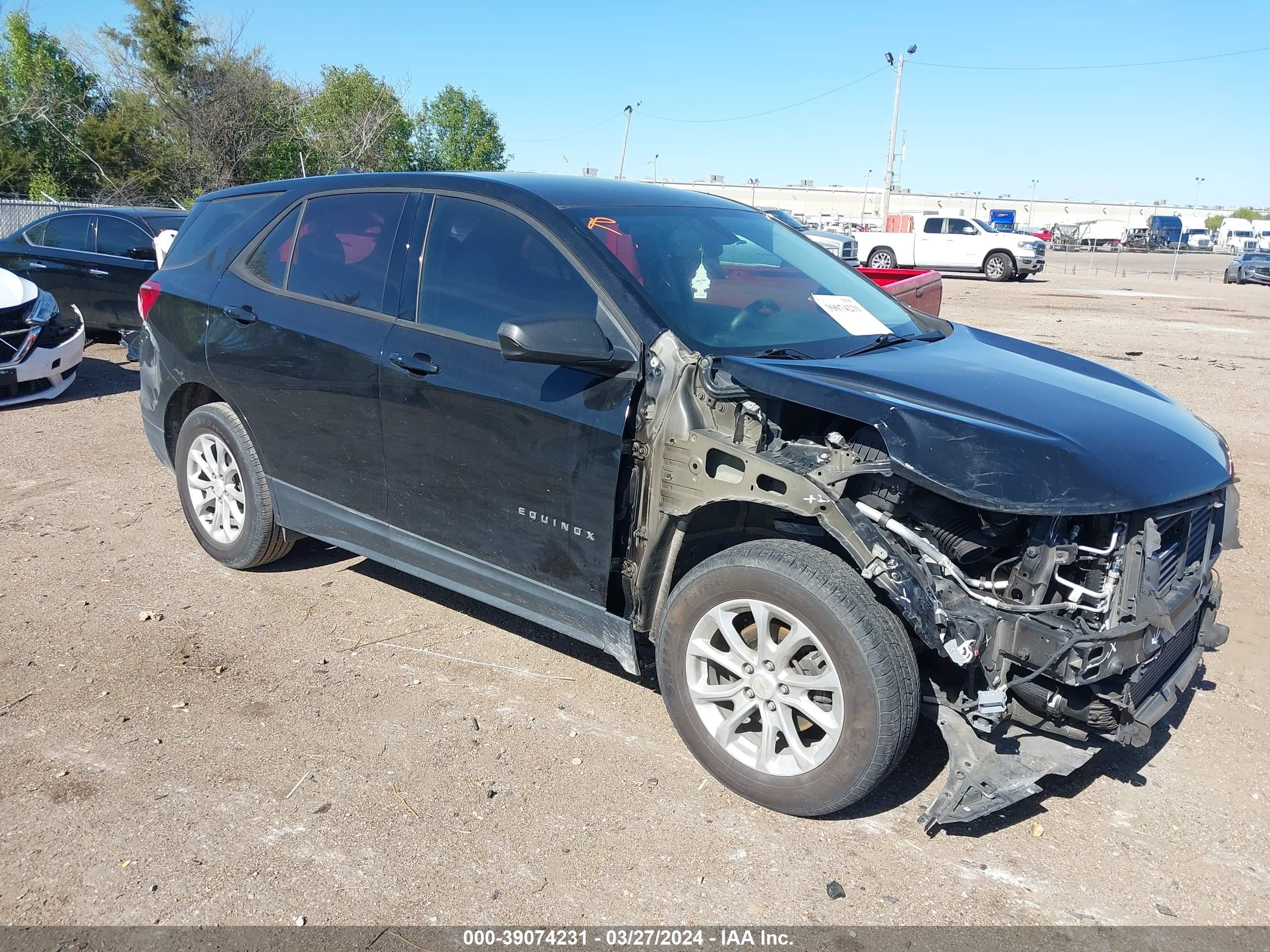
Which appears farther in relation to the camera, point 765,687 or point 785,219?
point 785,219

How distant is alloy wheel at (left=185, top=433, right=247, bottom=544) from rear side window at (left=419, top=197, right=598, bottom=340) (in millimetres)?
1617

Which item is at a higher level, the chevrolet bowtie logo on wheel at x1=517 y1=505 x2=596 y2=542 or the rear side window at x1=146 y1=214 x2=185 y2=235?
the rear side window at x1=146 y1=214 x2=185 y2=235

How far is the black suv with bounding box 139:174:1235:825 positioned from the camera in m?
2.86

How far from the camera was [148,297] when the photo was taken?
17.1ft

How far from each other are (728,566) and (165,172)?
3642 centimetres

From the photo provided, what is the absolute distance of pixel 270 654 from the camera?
4.26 m

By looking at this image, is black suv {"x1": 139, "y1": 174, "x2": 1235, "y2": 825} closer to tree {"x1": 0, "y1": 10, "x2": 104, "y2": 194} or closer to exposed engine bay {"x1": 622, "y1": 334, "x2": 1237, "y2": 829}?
exposed engine bay {"x1": 622, "y1": 334, "x2": 1237, "y2": 829}

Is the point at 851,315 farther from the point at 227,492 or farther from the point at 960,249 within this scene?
the point at 960,249

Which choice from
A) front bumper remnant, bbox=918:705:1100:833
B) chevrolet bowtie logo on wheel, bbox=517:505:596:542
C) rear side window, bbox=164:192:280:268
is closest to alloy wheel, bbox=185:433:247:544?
rear side window, bbox=164:192:280:268

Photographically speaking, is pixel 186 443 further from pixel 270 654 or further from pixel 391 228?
pixel 391 228

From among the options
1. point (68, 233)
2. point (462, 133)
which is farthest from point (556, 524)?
point (462, 133)

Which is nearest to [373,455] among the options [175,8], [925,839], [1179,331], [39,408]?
[925,839]

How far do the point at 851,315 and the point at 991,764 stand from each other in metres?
1.87

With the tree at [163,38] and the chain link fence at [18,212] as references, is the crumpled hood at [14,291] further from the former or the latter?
the tree at [163,38]
